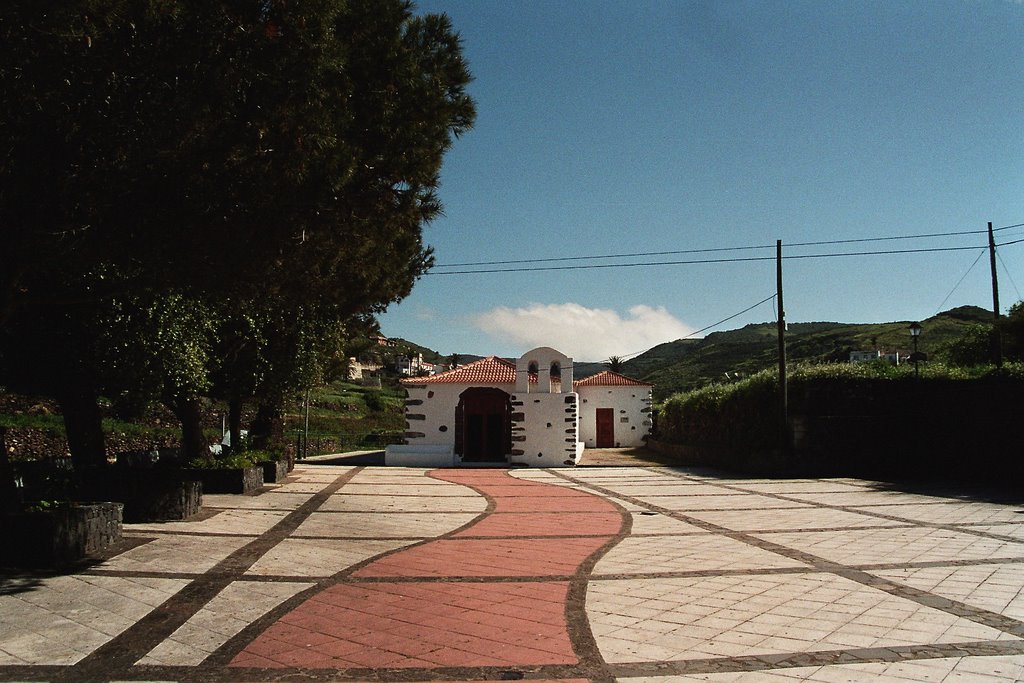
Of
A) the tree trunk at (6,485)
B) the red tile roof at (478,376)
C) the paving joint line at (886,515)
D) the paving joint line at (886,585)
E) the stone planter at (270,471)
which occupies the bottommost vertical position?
the paving joint line at (886,515)

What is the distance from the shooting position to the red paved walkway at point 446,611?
452 cm

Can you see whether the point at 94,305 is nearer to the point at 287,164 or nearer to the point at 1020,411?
the point at 287,164

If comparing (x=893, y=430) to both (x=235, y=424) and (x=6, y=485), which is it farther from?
(x=6, y=485)

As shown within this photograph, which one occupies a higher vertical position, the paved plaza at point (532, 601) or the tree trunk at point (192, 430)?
the tree trunk at point (192, 430)

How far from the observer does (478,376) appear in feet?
92.3

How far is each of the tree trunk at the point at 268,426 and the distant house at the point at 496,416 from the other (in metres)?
5.20

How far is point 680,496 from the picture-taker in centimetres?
1420

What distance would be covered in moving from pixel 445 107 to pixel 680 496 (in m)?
9.58

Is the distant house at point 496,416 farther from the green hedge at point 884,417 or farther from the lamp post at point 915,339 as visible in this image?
the lamp post at point 915,339

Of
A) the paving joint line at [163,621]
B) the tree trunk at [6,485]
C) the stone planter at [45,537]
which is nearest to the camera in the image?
the paving joint line at [163,621]

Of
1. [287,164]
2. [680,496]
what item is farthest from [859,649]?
[680,496]

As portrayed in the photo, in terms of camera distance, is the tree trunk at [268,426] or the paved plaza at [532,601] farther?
the tree trunk at [268,426]

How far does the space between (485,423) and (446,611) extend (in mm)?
22250

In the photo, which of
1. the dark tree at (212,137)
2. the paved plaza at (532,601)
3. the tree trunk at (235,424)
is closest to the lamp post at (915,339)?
the paved plaza at (532,601)
